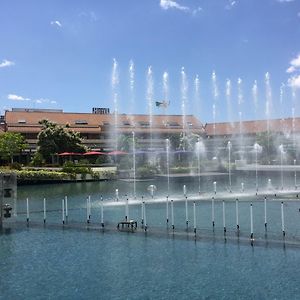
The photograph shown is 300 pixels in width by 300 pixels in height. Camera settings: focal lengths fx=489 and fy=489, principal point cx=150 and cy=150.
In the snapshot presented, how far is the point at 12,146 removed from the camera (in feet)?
288

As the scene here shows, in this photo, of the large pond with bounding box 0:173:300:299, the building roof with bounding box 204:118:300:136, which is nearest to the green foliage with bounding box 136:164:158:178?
the building roof with bounding box 204:118:300:136

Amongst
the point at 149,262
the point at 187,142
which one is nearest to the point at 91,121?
the point at 187,142

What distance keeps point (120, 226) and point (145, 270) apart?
10.0m

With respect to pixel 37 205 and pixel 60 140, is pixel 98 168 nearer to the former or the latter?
pixel 60 140

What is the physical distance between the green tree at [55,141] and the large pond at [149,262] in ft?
176

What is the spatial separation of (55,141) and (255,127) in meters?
55.1

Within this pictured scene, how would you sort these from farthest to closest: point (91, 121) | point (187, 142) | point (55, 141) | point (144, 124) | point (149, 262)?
point (144, 124), point (91, 121), point (187, 142), point (55, 141), point (149, 262)

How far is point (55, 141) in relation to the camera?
3477 inches

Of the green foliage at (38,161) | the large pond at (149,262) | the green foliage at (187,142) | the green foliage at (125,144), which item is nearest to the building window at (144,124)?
the green foliage at (187,142)

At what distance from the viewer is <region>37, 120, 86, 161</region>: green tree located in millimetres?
87875

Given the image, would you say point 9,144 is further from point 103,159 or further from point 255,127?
point 255,127

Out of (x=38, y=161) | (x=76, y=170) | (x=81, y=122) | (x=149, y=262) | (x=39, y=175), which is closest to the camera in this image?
(x=149, y=262)

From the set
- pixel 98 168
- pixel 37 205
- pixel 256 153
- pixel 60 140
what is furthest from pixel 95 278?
pixel 256 153

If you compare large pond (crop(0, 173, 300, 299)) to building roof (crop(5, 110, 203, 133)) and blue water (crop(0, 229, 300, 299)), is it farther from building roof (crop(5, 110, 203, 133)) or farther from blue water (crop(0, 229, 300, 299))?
building roof (crop(5, 110, 203, 133))
